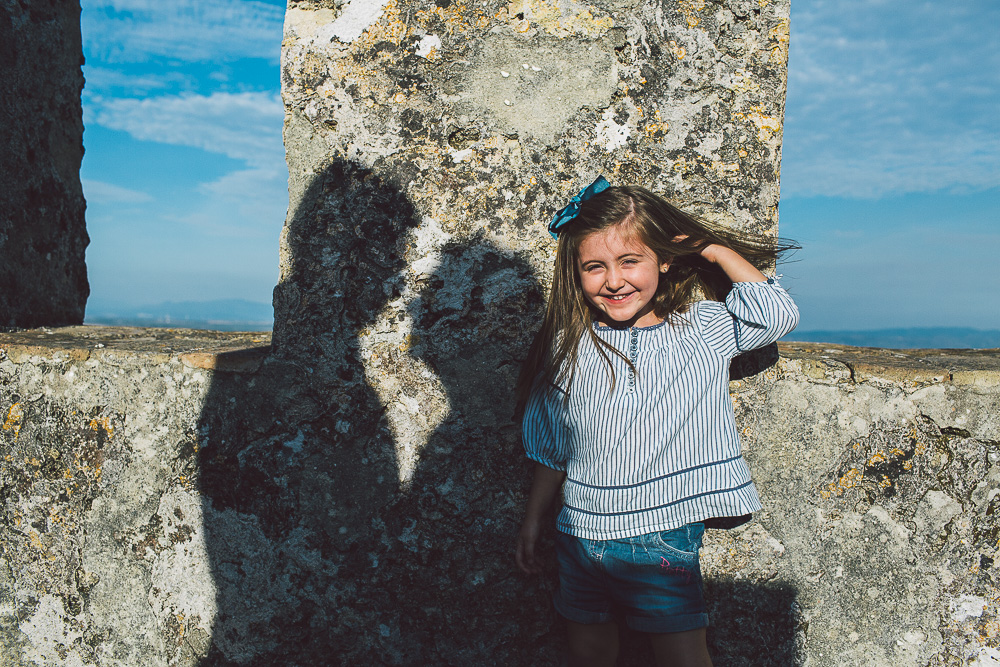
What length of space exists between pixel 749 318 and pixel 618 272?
11.2 inches

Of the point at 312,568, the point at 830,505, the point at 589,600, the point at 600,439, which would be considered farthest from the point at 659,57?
the point at 312,568

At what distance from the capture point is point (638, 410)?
138 cm

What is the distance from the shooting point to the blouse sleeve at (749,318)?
1.34 metres

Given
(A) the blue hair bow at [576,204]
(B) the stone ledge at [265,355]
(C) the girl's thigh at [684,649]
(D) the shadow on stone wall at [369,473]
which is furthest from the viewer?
(D) the shadow on stone wall at [369,473]

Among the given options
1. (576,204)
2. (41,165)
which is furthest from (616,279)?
(41,165)

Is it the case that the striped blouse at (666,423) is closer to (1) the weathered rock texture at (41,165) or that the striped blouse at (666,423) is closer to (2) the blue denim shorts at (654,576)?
(2) the blue denim shorts at (654,576)

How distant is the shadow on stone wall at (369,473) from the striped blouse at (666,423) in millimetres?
281

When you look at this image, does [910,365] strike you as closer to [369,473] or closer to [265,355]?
[369,473]

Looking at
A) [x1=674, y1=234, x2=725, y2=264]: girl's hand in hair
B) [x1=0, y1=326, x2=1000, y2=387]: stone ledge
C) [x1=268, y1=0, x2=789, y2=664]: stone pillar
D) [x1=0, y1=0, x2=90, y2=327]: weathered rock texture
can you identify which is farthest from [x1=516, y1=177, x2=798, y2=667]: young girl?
[x1=0, y1=0, x2=90, y2=327]: weathered rock texture

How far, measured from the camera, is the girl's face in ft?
4.54

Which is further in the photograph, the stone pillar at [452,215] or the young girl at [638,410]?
the stone pillar at [452,215]

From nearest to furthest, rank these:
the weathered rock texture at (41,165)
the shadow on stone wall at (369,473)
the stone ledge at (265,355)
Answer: the stone ledge at (265,355) < the shadow on stone wall at (369,473) < the weathered rock texture at (41,165)

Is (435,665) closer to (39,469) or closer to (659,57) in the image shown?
(39,469)

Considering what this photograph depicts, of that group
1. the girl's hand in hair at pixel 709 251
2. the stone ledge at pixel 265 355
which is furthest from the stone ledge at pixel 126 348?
the girl's hand in hair at pixel 709 251
